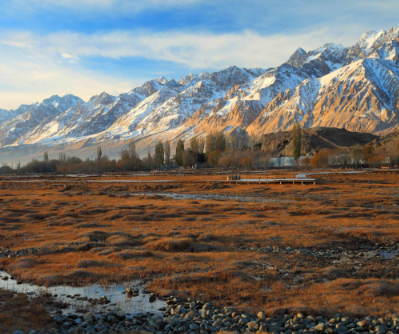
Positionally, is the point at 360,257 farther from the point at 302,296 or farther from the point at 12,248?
the point at 12,248

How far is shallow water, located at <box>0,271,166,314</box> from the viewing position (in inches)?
484

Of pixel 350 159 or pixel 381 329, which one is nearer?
pixel 381 329

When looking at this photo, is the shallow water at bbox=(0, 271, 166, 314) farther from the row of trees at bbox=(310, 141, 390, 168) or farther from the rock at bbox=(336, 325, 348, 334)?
the row of trees at bbox=(310, 141, 390, 168)

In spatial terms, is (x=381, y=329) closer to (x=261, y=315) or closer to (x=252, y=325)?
(x=261, y=315)

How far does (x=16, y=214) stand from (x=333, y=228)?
3181cm

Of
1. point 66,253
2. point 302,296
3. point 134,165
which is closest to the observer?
point 302,296

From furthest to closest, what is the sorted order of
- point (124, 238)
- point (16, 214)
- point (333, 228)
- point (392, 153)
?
point (392, 153) → point (16, 214) → point (333, 228) → point (124, 238)

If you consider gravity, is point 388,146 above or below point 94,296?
above

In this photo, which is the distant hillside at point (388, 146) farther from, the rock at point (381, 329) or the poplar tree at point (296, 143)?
the rock at point (381, 329)

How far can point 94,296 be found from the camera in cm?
1351

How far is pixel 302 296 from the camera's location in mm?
12828

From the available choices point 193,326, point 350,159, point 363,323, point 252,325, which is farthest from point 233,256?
point 350,159

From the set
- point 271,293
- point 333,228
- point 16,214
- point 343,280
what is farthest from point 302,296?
point 16,214

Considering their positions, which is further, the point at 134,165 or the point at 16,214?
the point at 134,165
